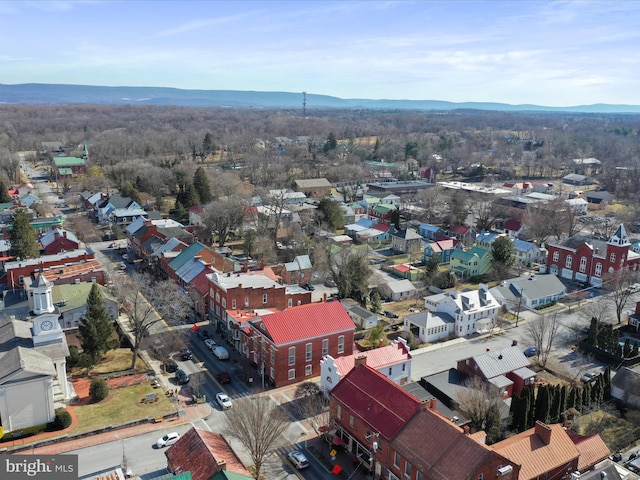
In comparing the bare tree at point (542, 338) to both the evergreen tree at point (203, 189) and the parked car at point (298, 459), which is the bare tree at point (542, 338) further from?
the evergreen tree at point (203, 189)

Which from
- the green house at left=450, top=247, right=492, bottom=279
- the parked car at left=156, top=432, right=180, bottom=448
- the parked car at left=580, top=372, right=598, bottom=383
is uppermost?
the green house at left=450, top=247, right=492, bottom=279

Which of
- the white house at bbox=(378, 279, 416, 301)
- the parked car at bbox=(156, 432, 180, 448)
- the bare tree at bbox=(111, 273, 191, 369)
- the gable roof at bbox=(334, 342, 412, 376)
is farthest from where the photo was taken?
the white house at bbox=(378, 279, 416, 301)

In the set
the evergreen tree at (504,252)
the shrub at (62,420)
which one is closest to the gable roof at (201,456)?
the shrub at (62,420)

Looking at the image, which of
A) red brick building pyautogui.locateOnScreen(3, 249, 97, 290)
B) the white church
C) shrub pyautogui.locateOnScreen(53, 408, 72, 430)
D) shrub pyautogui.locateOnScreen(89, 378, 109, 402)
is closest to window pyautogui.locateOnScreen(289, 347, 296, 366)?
shrub pyautogui.locateOnScreen(89, 378, 109, 402)

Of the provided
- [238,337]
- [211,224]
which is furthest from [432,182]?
[238,337]

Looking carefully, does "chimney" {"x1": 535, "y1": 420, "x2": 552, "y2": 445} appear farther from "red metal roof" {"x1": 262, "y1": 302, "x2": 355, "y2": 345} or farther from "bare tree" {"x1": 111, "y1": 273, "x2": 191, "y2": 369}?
"bare tree" {"x1": 111, "y1": 273, "x2": 191, "y2": 369}

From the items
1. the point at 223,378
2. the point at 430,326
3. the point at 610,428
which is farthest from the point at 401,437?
the point at 430,326

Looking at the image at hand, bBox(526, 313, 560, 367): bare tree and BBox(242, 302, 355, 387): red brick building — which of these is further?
BBox(526, 313, 560, 367): bare tree

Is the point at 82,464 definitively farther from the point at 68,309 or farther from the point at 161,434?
the point at 68,309
